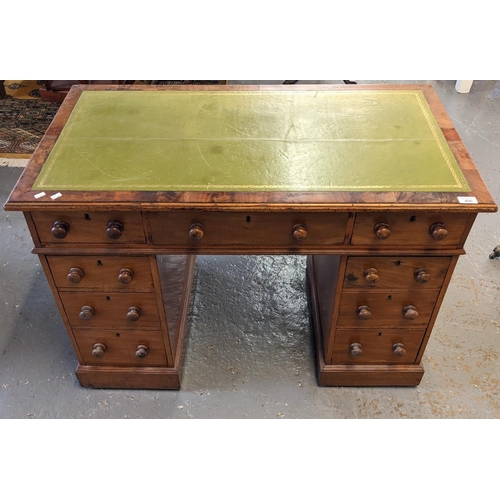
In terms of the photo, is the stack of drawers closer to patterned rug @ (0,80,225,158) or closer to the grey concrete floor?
the grey concrete floor

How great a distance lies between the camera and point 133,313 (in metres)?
1.95

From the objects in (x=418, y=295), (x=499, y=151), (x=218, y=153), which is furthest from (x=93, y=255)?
(x=499, y=151)

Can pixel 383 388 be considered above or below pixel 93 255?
below

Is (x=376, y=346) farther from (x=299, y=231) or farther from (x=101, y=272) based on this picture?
(x=101, y=272)

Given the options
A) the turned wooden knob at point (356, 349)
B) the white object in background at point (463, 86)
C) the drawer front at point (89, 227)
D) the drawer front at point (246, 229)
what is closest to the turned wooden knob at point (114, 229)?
the drawer front at point (89, 227)

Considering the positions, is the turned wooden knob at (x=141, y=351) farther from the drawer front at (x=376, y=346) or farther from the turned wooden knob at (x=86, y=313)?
the drawer front at (x=376, y=346)

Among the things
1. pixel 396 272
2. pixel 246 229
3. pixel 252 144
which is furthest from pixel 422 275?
pixel 252 144

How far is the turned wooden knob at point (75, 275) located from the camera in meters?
1.81

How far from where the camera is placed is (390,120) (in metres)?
1.98

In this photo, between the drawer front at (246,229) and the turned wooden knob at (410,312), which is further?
the turned wooden knob at (410,312)

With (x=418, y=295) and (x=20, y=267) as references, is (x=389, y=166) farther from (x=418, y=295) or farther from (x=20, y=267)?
(x=20, y=267)

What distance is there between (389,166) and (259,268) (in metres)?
1.21

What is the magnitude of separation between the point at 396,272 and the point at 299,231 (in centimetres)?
44

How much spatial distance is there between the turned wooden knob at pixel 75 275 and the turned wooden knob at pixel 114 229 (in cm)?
24
